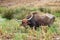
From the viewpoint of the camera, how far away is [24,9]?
16.8m

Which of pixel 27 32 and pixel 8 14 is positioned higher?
pixel 27 32

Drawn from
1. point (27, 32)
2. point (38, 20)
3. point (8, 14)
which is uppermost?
point (38, 20)

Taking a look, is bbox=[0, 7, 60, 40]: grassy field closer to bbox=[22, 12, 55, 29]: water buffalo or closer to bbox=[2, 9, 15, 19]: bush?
bbox=[22, 12, 55, 29]: water buffalo

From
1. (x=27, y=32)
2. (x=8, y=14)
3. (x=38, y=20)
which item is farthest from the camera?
(x=8, y=14)

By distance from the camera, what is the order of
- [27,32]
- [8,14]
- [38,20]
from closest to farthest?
[27,32]
[38,20]
[8,14]

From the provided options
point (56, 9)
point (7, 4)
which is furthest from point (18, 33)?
point (7, 4)

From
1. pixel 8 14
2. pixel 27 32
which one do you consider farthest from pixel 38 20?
pixel 8 14

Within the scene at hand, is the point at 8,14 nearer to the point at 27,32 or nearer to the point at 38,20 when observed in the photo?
the point at 38,20

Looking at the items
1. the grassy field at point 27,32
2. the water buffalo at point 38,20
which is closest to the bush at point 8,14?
the grassy field at point 27,32

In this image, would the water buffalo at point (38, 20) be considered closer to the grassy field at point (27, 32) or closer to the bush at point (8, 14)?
the grassy field at point (27, 32)

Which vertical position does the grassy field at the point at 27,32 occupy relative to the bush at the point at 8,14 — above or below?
above

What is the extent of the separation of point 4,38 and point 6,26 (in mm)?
1555

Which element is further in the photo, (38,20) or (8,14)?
(8,14)

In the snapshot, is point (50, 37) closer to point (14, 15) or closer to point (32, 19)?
point (32, 19)
